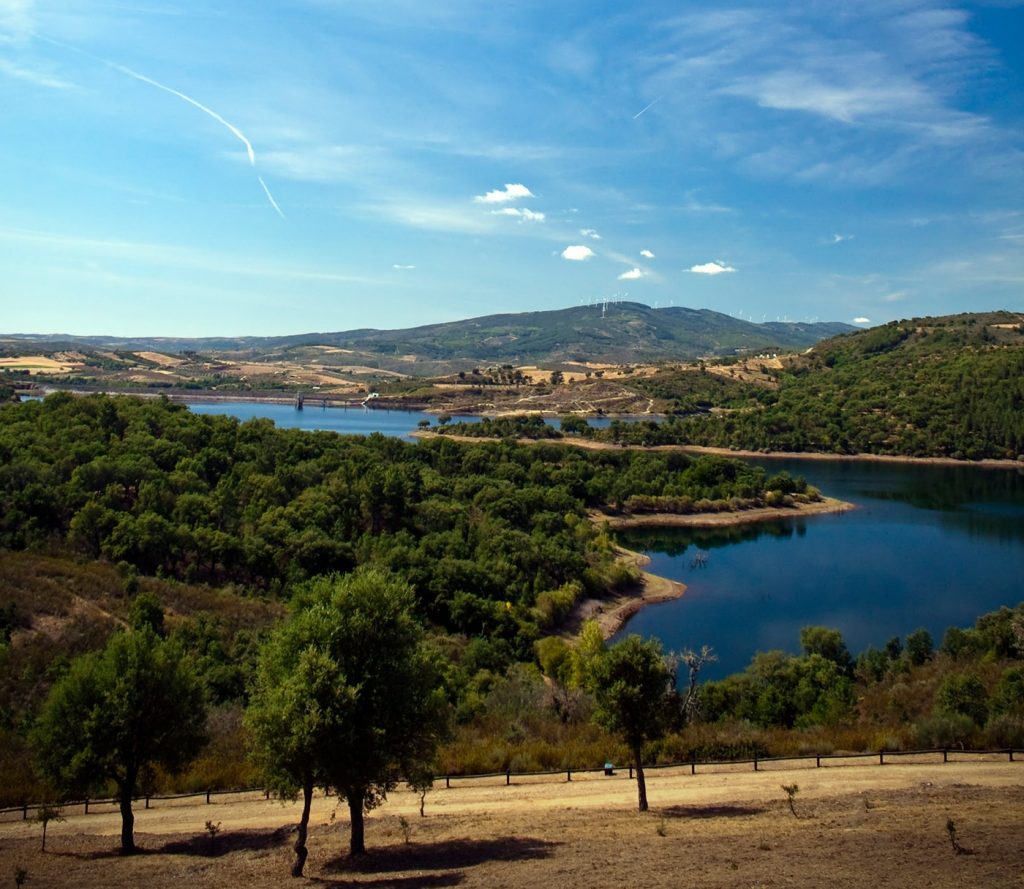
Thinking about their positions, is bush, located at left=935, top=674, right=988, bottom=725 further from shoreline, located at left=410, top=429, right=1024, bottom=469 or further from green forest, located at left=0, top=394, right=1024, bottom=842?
shoreline, located at left=410, top=429, right=1024, bottom=469

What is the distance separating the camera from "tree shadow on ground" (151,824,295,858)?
1181 cm

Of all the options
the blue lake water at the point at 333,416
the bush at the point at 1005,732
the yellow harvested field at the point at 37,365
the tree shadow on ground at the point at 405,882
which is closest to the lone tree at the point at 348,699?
the tree shadow on ground at the point at 405,882

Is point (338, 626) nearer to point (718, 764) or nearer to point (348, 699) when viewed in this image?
point (348, 699)

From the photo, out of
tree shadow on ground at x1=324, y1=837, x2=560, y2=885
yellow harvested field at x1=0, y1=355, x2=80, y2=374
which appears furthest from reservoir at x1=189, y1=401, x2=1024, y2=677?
yellow harvested field at x1=0, y1=355, x2=80, y2=374

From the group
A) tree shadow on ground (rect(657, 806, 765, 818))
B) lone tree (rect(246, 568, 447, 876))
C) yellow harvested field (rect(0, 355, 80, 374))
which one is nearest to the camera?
lone tree (rect(246, 568, 447, 876))

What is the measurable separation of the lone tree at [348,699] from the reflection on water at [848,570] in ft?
73.6

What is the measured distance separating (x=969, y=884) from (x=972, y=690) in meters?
11.0

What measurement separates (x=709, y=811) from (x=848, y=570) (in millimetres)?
39203

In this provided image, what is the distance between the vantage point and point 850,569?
48.6 m

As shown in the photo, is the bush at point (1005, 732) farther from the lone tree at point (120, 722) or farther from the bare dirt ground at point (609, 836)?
the lone tree at point (120, 722)

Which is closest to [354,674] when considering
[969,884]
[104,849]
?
[104,849]

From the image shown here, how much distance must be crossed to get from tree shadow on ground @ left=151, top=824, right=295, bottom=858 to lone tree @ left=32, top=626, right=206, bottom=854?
0.65 meters

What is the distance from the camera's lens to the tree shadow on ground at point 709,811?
41.8 ft

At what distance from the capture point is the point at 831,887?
365 inches
